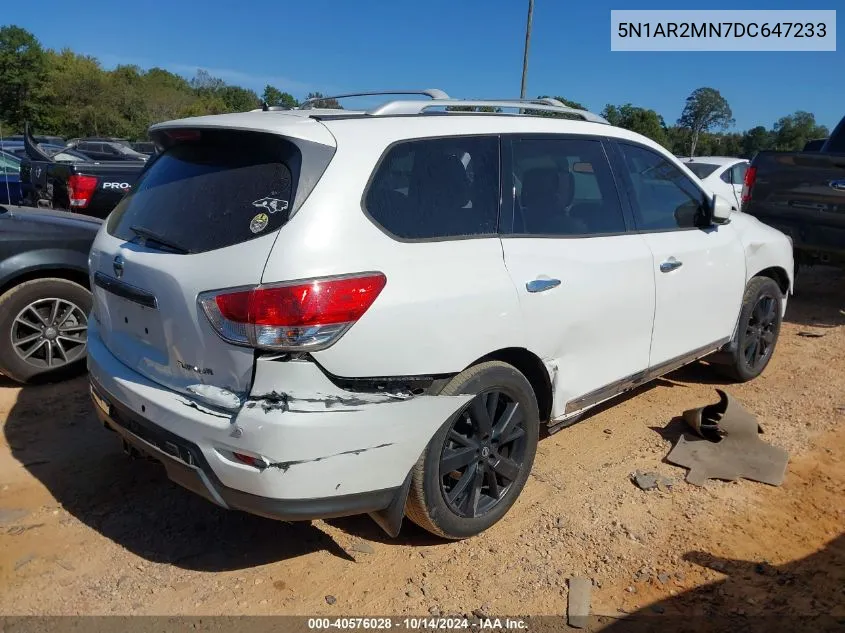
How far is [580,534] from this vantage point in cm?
319

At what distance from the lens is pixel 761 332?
17.0ft

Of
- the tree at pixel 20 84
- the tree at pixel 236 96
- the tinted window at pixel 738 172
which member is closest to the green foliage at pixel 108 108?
the tree at pixel 20 84

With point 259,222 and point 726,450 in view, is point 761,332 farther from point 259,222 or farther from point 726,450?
point 259,222

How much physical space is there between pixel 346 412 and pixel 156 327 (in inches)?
34.7

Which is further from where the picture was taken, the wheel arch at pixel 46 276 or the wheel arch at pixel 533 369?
the wheel arch at pixel 46 276

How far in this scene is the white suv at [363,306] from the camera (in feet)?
7.86

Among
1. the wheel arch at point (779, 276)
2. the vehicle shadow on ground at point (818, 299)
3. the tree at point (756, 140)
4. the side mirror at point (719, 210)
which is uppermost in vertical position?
A: the tree at point (756, 140)

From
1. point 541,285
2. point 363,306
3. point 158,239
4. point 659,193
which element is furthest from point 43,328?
point 659,193

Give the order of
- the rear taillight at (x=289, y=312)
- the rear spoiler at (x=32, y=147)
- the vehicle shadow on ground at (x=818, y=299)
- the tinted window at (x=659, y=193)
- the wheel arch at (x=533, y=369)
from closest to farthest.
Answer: the rear taillight at (x=289, y=312)
the wheel arch at (x=533, y=369)
the tinted window at (x=659, y=193)
the rear spoiler at (x=32, y=147)
the vehicle shadow on ground at (x=818, y=299)

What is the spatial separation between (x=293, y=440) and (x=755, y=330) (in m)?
4.07

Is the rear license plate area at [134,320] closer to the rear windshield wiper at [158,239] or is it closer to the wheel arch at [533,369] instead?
the rear windshield wiper at [158,239]

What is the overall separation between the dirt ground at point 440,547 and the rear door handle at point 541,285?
1139 mm

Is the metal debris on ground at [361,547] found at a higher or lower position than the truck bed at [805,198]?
lower

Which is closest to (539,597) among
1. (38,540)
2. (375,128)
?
(375,128)
